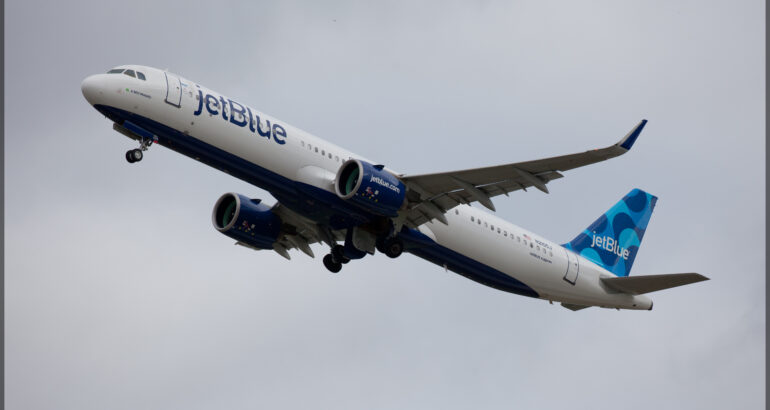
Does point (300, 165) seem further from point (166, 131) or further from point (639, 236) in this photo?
point (639, 236)

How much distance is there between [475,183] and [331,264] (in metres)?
8.79

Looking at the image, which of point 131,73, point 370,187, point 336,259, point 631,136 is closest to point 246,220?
point 336,259

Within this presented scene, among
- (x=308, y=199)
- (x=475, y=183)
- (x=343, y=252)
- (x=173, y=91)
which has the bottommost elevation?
(x=343, y=252)

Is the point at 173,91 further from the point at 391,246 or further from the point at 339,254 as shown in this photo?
the point at 339,254

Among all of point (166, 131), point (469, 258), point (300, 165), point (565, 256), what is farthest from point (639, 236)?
point (166, 131)

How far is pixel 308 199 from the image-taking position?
38656 millimetres

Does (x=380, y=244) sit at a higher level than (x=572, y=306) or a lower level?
higher

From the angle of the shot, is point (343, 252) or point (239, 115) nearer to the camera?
point (239, 115)

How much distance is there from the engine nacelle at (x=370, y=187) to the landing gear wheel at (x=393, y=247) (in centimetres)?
184

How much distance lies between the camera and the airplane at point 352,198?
1436 inches

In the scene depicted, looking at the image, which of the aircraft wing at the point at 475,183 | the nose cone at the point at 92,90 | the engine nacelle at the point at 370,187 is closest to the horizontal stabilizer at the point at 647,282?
the aircraft wing at the point at 475,183

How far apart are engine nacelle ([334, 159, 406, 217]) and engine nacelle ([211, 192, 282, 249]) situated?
6274 millimetres

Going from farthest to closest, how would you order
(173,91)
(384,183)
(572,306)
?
(572,306), (384,183), (173,91)

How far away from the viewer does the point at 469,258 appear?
137 ft
